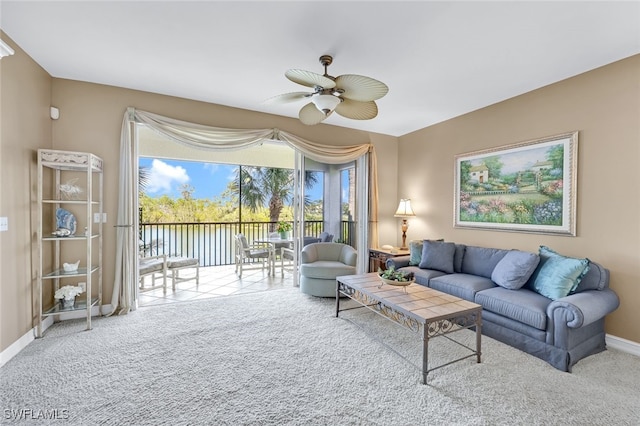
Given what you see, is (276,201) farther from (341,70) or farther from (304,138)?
(341,70)

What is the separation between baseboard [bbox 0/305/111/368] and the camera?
231 centimetres

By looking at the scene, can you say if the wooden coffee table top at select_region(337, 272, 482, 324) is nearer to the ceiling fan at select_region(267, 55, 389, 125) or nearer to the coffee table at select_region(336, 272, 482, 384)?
the coffee table at select_region(336, 272, 482, 384)

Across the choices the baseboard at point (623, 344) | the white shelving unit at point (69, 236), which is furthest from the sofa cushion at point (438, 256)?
the white shelving unit at point (69, 236)

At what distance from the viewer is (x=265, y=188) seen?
7160mm

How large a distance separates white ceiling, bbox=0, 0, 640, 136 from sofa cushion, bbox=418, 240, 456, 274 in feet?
6.43

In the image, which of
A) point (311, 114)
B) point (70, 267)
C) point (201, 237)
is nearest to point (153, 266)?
point (70, 267)

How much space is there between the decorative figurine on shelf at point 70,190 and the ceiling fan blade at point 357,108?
299 centimetres

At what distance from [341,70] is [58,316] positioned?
4.12 meters

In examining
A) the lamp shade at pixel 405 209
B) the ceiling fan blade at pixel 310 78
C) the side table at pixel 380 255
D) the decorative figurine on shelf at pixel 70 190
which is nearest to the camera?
the ceiling fan blade at pixel 310 78

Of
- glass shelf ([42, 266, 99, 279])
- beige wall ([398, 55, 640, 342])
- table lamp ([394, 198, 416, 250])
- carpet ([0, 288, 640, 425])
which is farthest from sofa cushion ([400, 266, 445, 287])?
glass shelf ([42, 266, 99, 279])

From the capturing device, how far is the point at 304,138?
453 centimetres

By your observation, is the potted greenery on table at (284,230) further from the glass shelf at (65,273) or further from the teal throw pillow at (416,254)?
the glass shelf at (65,273)

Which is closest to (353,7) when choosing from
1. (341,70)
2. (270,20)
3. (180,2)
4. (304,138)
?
(270,20)

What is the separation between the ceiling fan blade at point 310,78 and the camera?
2.03 metres
